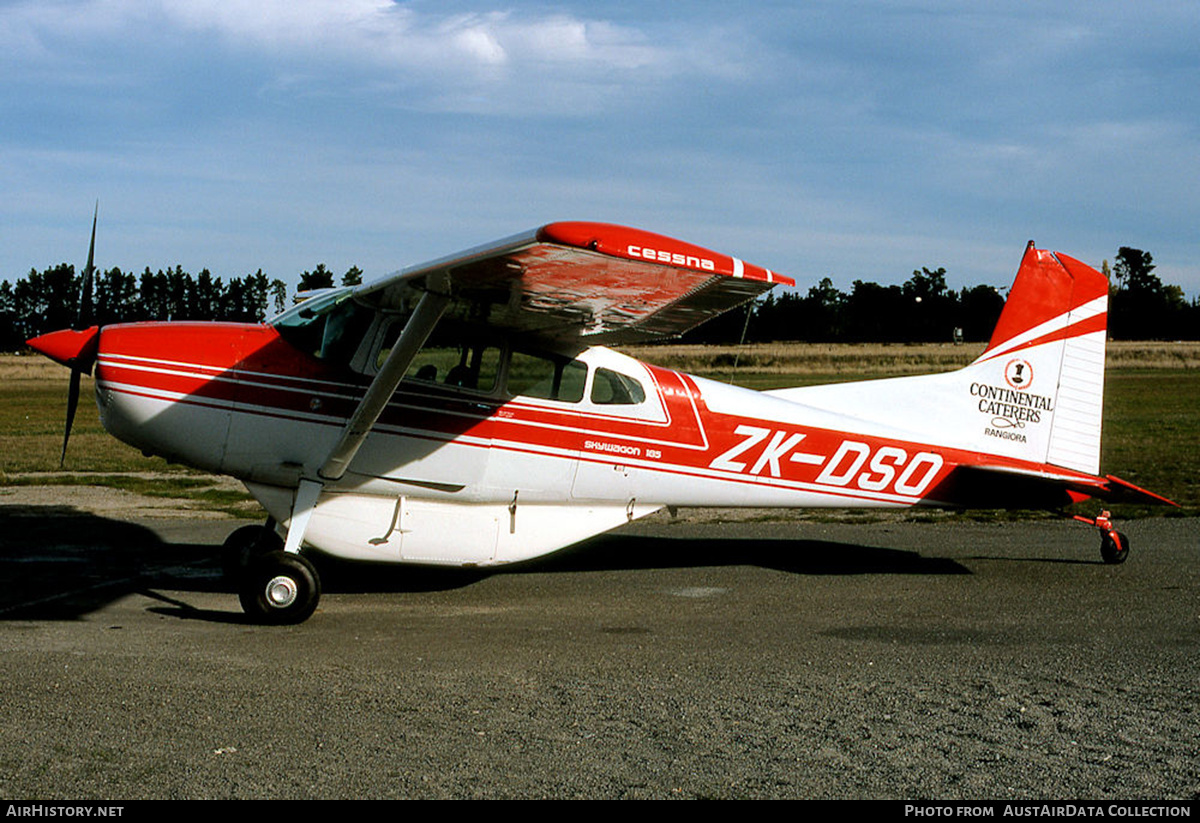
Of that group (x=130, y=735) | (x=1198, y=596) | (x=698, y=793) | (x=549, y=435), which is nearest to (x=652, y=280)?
(x=549, y=435)

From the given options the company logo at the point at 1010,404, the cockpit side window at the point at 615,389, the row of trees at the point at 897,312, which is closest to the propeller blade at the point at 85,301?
the cockpit side window at the point at 615,389

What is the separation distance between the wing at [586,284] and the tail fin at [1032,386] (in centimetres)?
231

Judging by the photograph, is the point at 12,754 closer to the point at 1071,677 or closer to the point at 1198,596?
the point at 1071,677

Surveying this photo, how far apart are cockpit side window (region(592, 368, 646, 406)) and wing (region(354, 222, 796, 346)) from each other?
1.02 ft

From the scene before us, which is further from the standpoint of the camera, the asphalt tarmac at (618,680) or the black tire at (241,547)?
the black tire at (241,547)

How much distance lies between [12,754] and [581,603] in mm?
4214

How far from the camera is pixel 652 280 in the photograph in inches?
245

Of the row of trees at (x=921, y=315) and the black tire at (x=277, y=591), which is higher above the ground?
the row of trees at (x=921, y=315)

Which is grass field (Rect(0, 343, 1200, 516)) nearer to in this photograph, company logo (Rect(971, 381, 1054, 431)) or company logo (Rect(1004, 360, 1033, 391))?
company logo (Rect(971, 381, 1054, 431))

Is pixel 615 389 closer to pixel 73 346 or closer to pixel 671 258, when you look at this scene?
pixel 671 258

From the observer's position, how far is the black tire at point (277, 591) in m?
6.83

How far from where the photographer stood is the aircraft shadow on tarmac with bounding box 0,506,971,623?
7.75m

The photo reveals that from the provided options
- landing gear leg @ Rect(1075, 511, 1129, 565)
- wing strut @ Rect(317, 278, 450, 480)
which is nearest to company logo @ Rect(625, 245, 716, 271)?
wing strut @ Rect(317, 278, 450, 480)

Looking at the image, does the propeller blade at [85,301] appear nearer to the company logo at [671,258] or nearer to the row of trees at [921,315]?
the company logo at [671,258]
